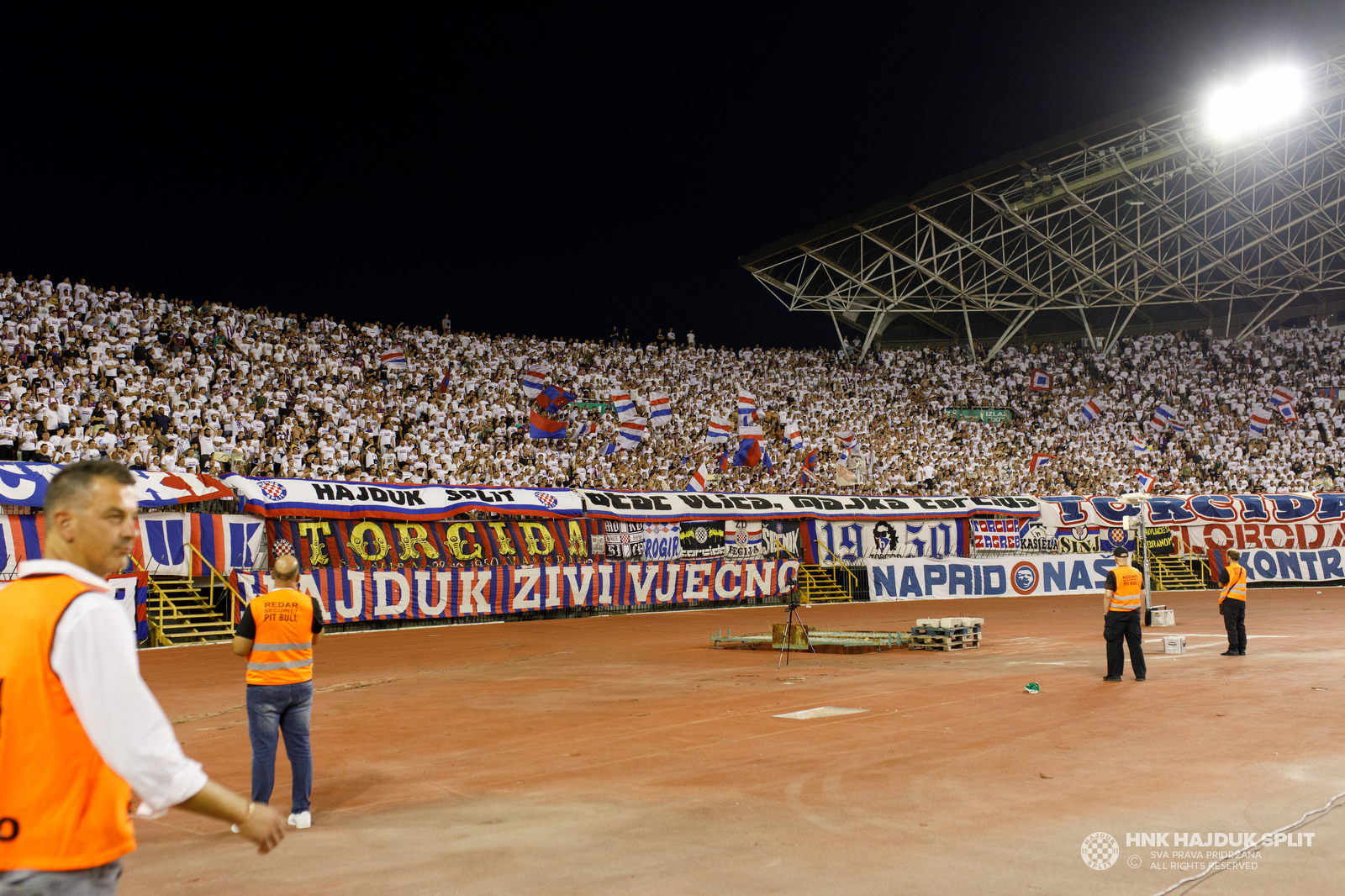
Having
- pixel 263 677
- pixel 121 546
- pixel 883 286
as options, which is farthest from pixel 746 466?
pixel 121 546

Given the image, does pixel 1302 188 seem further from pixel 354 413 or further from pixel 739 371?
pixel 354 413

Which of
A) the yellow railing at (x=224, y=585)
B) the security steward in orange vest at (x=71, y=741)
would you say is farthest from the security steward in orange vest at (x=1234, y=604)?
the yellow railing at (x=224, y=585)

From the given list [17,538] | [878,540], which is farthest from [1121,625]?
[878,540]

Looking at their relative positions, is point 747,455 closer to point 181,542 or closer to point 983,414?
point 983,414

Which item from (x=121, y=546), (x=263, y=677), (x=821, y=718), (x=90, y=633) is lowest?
(x=821, y=718)

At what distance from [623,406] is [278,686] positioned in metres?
28.9

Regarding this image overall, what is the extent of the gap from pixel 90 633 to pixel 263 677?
4581 millimetres

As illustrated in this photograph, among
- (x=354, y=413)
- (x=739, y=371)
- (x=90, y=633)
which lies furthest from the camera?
(x=739, y=371)

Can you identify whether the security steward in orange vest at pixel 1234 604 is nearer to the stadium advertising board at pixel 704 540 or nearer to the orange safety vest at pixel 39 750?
the orange safety vest at pixel 39 750

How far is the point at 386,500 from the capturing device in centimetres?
2581

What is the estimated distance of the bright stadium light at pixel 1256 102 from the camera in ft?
109

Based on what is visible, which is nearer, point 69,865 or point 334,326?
point 69,865

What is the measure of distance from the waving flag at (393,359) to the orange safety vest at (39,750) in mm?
31211

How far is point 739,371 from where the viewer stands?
143 feet
